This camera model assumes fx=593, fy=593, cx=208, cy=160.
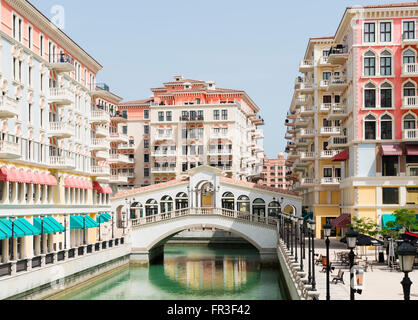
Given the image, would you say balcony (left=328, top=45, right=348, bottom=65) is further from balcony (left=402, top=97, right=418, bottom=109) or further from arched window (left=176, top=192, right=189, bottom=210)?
arched window (left=176, top=192, right=189, bottom=210)

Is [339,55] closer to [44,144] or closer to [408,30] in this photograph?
[408,30]

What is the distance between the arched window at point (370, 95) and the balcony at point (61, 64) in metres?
22.1

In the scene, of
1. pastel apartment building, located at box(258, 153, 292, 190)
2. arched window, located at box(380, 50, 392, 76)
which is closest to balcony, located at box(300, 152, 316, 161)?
arched window, located at box(380, 50, 392, 76)

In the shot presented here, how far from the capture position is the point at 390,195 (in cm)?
4419

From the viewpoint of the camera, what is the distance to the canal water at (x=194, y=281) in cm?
3631

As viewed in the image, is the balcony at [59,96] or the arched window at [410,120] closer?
the balcony at [59,96]

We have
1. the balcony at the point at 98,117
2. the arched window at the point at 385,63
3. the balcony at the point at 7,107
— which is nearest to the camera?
the balcony at the point at 7,107

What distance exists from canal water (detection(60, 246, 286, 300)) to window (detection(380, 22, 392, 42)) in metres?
19.4

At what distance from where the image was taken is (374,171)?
4431cm

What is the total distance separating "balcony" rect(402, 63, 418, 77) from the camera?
42969 millimetres

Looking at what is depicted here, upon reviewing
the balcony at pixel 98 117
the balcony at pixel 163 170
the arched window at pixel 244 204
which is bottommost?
the arched window at pixel 244 204

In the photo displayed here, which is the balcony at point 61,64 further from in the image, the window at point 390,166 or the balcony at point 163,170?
the balcony at point 163,170

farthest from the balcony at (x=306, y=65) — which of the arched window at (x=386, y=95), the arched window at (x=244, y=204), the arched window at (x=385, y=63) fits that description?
the arched window at (x=386, y=95)

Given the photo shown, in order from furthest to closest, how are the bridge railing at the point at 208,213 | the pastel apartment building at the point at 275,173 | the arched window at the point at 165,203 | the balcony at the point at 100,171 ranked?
the pastel apartment building at the point at 275,173 < the arched window at the point at 165,203 < the balcony at the point at 100,171 < the bridge railing at the point at 208,213
